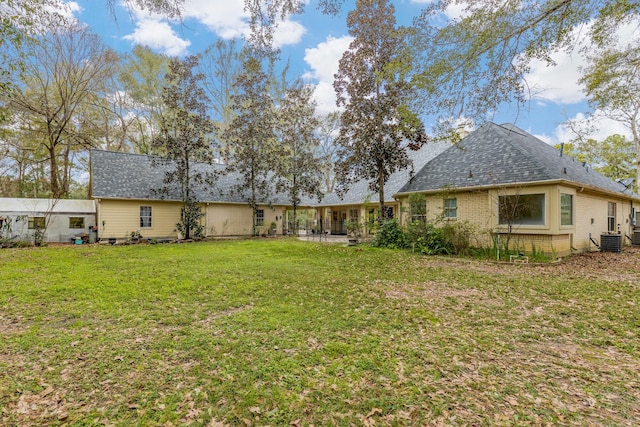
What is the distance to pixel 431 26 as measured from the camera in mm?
6672

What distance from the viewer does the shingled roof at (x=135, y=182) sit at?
16.6 metres

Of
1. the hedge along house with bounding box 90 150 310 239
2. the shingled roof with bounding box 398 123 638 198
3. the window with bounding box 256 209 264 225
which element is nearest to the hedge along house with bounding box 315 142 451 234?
the shingled roof with bounding box 398 123 638 198

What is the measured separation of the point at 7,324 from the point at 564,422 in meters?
6.90

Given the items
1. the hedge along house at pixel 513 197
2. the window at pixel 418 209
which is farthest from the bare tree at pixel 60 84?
the window at pixel 418 209

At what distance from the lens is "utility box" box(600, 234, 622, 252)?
12.3m

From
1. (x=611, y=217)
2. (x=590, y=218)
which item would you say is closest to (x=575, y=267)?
(x=590, y=218)

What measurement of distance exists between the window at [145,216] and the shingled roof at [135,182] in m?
0.85

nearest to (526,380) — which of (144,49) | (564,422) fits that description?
(564,422)

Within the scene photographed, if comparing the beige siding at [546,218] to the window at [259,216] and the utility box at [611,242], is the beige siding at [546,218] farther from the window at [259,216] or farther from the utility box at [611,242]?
the window at [259,216]

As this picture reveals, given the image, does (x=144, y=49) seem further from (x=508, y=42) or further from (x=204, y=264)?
(x=508, y=42)

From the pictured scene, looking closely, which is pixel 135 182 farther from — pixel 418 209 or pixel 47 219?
pixel 418 209

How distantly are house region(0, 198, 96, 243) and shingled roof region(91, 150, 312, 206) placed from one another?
174cm

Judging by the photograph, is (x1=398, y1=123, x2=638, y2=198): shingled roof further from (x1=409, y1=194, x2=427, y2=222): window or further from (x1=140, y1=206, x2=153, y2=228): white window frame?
(x1=140, y1=206, x2=153, y2=228): white window frame

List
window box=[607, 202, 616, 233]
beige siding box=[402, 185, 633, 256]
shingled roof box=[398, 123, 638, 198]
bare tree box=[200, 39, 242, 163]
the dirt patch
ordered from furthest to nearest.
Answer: bare tree box=[200, 39, 242, 163] < window box=[607, 202, 616, 233] < shingled roof box=[398, 123, 638, 198] < beige siding box=[402, 185, 633, 256] < the dirt patch
